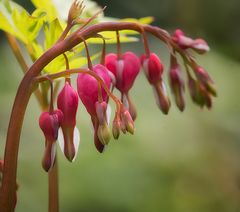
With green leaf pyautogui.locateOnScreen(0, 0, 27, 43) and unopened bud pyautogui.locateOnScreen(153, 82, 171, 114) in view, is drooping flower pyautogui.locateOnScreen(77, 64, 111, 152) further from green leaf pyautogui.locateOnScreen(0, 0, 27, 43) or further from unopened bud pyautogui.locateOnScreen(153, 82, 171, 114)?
green leaf pyautogui.locateOnScreen(0, 0, 27, 43)

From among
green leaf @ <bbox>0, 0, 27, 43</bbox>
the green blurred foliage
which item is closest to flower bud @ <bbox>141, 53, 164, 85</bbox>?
green leaf @ <bbox>0, 0, 27, 43</bbox>

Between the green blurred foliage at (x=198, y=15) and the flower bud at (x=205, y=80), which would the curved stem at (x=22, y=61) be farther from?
the green blurred foliage at (x=198, y=15)

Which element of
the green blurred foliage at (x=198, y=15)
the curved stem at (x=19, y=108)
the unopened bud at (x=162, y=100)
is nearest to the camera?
the curved stem at (x=19, y=108)

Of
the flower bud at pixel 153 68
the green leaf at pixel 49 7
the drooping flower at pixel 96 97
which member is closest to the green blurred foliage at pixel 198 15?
the green leaf at pixel 49 7

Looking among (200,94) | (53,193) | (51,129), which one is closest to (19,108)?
(51,129)

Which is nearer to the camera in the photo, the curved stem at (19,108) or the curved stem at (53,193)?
the curved stem at (19,108)

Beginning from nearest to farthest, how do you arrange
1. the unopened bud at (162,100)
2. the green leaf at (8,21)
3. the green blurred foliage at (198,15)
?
the unopened bud at (162,100) → the green leaf at (8,21) → the green blurred foliage at (198,15)

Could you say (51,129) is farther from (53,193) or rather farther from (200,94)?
(200,94)

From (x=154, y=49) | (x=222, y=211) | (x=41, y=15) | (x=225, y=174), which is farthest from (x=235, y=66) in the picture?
(x=41, y=15)

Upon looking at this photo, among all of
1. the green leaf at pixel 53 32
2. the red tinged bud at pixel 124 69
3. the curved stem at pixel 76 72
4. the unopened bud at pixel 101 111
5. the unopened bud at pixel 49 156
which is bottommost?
the unopened bud at pixel 49 156
